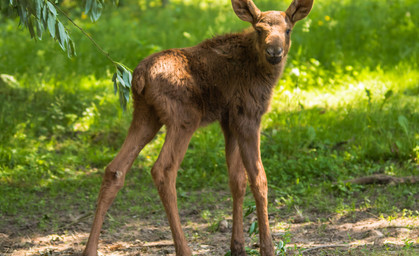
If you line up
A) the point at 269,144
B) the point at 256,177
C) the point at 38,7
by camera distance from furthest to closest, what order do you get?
the point at 269,144 < the point at 256,177 < the point at 38,7

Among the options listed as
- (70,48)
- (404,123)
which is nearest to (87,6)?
(70,48)

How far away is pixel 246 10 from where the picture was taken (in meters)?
5.31

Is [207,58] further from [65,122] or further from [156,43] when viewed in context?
[156,43]

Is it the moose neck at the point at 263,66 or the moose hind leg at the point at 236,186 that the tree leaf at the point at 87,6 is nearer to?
the moose neck at the point at 263,66

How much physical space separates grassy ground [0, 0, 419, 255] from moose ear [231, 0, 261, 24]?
130cm

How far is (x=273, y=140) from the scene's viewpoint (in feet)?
25.2

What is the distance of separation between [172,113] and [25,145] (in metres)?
3.59

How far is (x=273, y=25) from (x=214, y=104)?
3.01 ft

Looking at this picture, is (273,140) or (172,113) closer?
(172,113)

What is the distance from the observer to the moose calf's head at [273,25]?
4785 millimetres

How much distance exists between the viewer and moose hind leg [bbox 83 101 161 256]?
193 inches

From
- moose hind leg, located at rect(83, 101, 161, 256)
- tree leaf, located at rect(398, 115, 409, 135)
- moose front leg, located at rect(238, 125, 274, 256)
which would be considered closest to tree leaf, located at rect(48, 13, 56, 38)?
moose hind leg, located at rect(83, 101, 161, 256)

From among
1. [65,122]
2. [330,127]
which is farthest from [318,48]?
[65,122]

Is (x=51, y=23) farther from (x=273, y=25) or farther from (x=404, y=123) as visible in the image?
(x=404, y=123)
